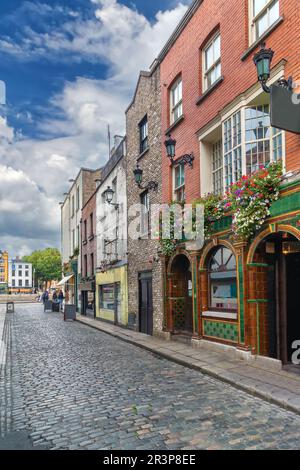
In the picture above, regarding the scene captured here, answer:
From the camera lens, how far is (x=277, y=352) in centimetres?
864

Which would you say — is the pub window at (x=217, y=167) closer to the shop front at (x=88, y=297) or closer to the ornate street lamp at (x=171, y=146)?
the ornate street lamp at (x=171, y=146)

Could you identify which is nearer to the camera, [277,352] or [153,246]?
[277,352]

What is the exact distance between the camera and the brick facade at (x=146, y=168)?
14297 millimetres

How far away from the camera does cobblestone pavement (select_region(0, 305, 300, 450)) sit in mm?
4703

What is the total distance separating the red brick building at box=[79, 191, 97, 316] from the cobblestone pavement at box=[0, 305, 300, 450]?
1544 centimetres

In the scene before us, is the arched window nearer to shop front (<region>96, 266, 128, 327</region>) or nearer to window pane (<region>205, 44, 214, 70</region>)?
window pane (<region>205, 44, 214, 70</region>)

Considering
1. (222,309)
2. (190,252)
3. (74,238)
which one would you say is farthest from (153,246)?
(74,238)

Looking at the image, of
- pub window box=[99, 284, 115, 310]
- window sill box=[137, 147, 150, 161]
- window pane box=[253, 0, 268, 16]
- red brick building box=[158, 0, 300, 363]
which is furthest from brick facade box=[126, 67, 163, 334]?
window pane box=[253, 0, 268, 16]

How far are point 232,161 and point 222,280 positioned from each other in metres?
3.17

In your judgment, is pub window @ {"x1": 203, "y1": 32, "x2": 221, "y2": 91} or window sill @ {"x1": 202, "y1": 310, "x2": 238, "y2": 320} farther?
pub window @ {"x1": 203, "y1": 32, "x2": 221, "y2": 91}

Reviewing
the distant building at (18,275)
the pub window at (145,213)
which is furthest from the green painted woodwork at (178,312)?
the distant building at (18,275)

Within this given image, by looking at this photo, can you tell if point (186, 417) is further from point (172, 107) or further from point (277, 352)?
point (172, 107)

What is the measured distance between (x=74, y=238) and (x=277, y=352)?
1077 inches

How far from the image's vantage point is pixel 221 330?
1024 centimetres
